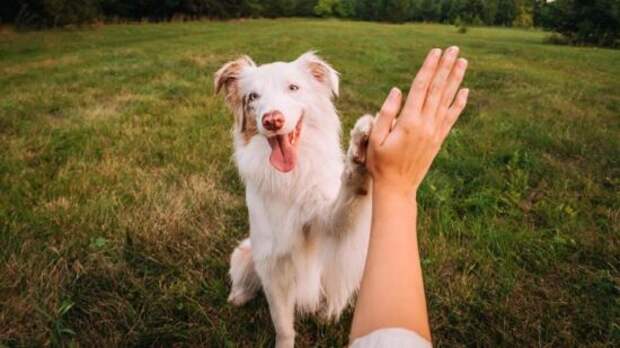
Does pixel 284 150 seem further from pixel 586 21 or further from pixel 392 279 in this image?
pixel 586 21

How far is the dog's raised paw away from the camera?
1.34 m

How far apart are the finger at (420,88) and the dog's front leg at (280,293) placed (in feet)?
4.23

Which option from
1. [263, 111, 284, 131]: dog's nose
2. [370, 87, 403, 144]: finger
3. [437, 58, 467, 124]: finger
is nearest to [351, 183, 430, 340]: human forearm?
[370, 87, 403, 144]: finger

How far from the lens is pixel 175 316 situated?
229cm

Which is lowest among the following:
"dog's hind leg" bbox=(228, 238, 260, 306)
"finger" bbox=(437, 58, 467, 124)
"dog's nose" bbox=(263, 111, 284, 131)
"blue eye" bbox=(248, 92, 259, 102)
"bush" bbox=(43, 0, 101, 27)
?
"dog's hind leg" bbox=(228, 238, 260, 306)

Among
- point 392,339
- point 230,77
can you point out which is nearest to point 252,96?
point 230,77

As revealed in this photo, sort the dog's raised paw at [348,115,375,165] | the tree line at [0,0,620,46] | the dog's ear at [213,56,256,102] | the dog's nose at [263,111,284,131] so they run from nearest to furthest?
the dog's raised paw at [348,115,375,165] < the dog's nose at [263,111,284,131] < the dog's ear at [213,56,256,102] < the tree line at [0,0,620,46]

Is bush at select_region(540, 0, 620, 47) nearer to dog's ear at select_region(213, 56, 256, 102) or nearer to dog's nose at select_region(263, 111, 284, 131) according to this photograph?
dog's ear at select_region(213, 56, 256, 102)

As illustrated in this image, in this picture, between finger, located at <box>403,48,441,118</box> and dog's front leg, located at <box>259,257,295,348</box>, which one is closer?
finger, located at <box>403,48,441,118</box>

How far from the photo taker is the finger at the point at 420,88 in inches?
41.8

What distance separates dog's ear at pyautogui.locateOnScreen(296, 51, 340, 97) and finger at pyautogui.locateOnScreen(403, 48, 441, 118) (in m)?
1.35

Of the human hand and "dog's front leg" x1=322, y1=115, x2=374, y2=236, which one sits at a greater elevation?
the human hand

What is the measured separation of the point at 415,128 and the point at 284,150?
3.74 feet

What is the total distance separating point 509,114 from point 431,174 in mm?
3038
